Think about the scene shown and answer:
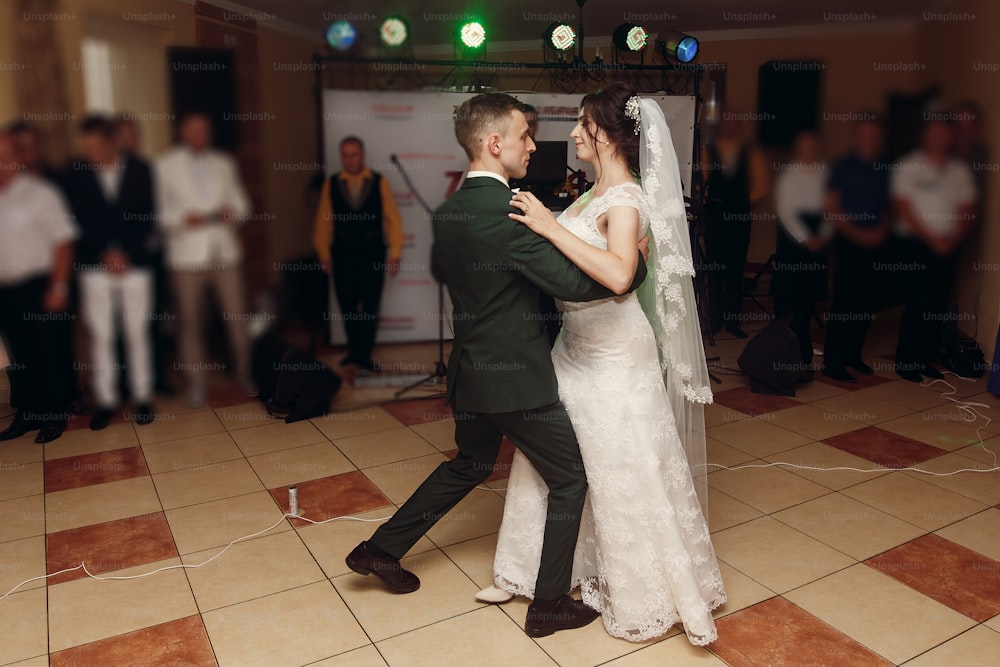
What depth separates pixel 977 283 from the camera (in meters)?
4.91

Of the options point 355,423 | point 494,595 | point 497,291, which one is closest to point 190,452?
point 355,423

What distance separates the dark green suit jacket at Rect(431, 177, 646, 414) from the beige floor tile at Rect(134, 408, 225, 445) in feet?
7.22

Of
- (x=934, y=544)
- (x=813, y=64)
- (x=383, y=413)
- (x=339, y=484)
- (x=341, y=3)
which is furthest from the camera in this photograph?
(x=813, y=64)

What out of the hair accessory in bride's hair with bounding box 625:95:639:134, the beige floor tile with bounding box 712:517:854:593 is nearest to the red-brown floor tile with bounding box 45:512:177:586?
the beige floor tile with bounding box 712:517:854:593

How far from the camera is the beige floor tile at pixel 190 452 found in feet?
11.0

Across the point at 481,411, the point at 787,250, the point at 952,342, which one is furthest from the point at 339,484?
the point at 952,342

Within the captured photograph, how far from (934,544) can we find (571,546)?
1.38 metres

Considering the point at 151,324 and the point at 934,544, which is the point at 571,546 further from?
the point at 934,544

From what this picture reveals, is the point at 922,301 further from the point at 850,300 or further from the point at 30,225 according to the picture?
the point at 30,225

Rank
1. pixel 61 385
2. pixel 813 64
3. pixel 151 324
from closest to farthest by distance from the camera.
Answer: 1. pixel 151 324
2. pixel 61 385
3. pixel 813 64

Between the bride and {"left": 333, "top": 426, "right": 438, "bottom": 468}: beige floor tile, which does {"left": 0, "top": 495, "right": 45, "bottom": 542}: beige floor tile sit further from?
the bride

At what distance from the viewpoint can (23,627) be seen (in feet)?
7.09

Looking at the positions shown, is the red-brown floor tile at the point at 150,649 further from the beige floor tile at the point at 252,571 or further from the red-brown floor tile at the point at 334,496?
the red-brown floor tile at the point at 334,496

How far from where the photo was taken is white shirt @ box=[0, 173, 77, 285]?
163 cm
